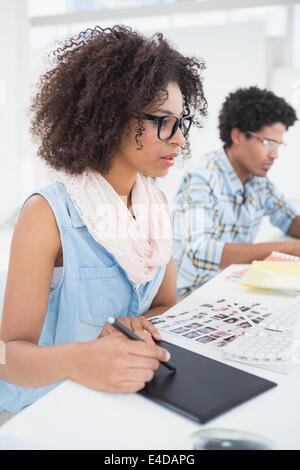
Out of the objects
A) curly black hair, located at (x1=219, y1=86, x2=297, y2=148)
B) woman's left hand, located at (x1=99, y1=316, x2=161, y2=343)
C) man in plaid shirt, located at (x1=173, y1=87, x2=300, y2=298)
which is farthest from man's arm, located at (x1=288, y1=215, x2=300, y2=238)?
woman's left hand, located at (x1=99, y1=316, x2=161, y2=343)

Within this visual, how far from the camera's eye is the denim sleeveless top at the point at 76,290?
1.21m

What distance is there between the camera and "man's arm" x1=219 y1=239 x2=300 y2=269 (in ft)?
6.47

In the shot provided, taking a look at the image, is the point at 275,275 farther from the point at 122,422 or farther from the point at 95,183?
the point at 122,422

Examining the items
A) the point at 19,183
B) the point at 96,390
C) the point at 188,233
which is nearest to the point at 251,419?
the point at 96,390

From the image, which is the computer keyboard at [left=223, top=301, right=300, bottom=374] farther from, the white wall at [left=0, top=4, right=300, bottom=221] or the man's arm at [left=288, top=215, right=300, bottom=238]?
the white wall at [left=0, top=4, right=300, bottom=221]

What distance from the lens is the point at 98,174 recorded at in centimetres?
133

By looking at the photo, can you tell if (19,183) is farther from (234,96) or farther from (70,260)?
(70,260)

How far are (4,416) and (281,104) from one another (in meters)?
2.05

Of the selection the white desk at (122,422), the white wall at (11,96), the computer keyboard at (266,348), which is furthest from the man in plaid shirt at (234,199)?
the white wall at (11,96)

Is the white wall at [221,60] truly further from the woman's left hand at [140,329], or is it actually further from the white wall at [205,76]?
the woman's left hand at [140,329]

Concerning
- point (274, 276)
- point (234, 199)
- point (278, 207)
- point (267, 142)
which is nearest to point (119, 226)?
point (274, 276)

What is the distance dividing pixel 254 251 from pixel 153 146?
85 centimetres

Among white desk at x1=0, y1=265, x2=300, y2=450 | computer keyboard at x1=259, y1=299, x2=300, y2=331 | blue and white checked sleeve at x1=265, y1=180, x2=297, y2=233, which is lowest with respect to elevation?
white desk at x1=0, y1=265, x2=300, y2=450

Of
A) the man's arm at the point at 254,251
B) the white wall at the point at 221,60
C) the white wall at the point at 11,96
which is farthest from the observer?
the white wall at the point at 221,60
